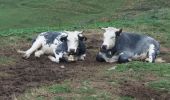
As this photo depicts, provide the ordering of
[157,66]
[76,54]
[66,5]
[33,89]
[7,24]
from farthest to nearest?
[66,5]
[7,24]
[76,54]
[157,66]
[33,89]

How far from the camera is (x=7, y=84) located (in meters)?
12.5

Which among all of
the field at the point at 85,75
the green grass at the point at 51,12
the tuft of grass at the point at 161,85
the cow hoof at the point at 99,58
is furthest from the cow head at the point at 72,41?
the green grass at the point at 51,12

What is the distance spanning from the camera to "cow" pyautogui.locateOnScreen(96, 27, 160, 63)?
16375 mm

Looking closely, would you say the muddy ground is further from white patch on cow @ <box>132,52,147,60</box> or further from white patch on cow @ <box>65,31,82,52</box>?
white patch on cow @ <box>132,52,147,60</box>

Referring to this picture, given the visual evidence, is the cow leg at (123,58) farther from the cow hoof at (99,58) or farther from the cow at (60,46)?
the cow at (60,46)

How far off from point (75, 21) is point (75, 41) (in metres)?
19.7

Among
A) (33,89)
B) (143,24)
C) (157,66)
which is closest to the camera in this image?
(33,89)

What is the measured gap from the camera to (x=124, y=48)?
54.8ft

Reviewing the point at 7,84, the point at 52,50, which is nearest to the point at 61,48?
the point at 52,50

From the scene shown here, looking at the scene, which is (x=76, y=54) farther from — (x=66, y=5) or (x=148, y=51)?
(x=66, y=5)

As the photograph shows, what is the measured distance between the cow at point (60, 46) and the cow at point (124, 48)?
61 cm

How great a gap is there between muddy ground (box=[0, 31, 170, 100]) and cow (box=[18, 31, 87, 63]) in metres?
0.23

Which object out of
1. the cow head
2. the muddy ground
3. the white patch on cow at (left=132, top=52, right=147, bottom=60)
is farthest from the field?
the white patch on cow at (left=132, top=52, right=147, bottom=60)

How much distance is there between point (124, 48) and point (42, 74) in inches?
144
